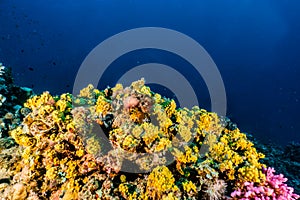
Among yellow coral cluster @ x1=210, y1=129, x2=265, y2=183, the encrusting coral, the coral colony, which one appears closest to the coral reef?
the coral colony

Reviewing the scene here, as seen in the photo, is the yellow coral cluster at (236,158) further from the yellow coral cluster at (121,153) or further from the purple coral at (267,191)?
the purple coral at (267,191)

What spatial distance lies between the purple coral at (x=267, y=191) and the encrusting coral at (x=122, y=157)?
Answer: 0.15 ft

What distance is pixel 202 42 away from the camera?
42.7 meters

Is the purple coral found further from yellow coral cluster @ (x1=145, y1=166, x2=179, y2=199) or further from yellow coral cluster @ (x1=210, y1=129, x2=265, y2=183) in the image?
yellow coral cluster @ (x1=145, y1=166, x2=179, y2=199)

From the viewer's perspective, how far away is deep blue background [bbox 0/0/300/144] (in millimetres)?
27406

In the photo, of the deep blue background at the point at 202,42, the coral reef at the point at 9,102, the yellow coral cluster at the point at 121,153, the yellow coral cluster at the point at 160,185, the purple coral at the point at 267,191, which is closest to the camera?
the yellow coral cluster at the point at 160,185

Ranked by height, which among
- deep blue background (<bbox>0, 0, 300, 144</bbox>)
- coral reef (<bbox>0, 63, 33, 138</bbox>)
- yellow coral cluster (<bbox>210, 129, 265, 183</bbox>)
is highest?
deep blue background (<bbox>0, 0, 300, 144</bbox>)

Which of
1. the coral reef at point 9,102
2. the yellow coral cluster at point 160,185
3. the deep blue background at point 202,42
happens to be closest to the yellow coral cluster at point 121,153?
the yellow coral cluster at point 160,185

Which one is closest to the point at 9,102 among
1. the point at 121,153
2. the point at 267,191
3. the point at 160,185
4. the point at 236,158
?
the point at 121,153

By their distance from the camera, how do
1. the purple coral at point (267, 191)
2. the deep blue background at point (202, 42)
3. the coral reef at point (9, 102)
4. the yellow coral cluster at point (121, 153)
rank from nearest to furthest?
1. the yellow coral cluster at point (121, 153)
2. the purple coral at point (267, 191)
3. the coral reef at point (9, 102)
4. the deep blue background at point (202, 42)

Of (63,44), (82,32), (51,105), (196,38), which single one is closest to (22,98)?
(51,105)

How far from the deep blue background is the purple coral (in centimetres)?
1945

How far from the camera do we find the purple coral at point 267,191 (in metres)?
3.62

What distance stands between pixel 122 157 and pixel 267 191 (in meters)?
2.41
